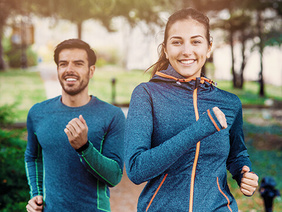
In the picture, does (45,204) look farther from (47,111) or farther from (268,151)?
(268,151)

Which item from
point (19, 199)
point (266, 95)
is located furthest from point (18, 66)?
point (19, 199)

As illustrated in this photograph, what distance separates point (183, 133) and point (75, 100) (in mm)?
1186

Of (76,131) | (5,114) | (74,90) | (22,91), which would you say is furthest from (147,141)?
(22,91)

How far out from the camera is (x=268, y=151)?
9.27 meters

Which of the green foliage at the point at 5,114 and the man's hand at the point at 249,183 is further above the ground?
the man's hand at the point at 249,183

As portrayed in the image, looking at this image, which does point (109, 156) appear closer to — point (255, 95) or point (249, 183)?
point (249, 183)

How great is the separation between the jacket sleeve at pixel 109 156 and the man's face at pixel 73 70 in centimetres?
33

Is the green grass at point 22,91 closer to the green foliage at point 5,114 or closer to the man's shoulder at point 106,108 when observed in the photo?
the green foliage at point 5,114

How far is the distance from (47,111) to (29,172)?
43cm

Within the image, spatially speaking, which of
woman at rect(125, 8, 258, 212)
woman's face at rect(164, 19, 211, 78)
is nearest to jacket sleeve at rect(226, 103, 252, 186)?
woman at rect(125, 8, 258, 212)

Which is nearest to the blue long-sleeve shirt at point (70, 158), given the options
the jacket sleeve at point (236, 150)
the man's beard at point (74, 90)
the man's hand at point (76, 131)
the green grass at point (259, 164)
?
the man's beard at point (74, 90)

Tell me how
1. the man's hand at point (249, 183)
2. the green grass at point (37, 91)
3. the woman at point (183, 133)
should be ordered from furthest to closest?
the green grass at point (37, 91)
the man's hand at point (249, 183)
the woman at point (183, 133)

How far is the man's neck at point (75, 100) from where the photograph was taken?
2.41 metres

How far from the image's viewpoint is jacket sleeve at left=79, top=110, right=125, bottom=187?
6.36 feet
